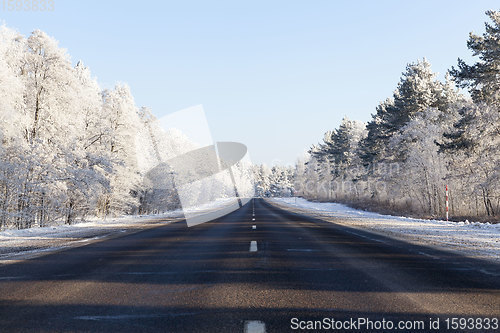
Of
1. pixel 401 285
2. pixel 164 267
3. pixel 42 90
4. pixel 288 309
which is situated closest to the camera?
pixel 288 309

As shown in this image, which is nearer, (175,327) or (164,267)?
(175,327)

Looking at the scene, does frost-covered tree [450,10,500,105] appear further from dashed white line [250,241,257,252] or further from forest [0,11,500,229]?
dashed white line [250,241,257,252]

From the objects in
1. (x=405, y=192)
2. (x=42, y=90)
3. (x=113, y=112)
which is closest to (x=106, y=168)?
(x=42, y=90)

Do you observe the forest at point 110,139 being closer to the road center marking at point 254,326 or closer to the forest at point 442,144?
the forest at point 442,144

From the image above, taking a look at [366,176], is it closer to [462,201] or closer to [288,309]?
[462,201]

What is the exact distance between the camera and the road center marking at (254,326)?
3057mm

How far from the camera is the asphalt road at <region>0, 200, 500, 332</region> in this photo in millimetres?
3420

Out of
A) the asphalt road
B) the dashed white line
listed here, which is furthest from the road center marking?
the dashed white line

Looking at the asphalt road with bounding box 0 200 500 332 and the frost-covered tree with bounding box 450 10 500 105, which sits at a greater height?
the frost-covered tree with bounding box 450 10 500 105

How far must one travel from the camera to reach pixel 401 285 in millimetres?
4742

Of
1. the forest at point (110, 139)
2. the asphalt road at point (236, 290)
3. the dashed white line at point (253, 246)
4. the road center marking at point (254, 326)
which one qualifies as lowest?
A: the dashed white line at point (253, 246)

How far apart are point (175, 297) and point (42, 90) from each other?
24456 mm

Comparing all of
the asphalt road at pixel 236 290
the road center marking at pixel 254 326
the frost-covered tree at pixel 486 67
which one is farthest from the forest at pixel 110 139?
the road center marking at pixel 254 326

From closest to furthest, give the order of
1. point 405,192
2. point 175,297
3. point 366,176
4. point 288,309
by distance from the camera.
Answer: point 288,309
point 175,297
point 405,192
point 366,176
